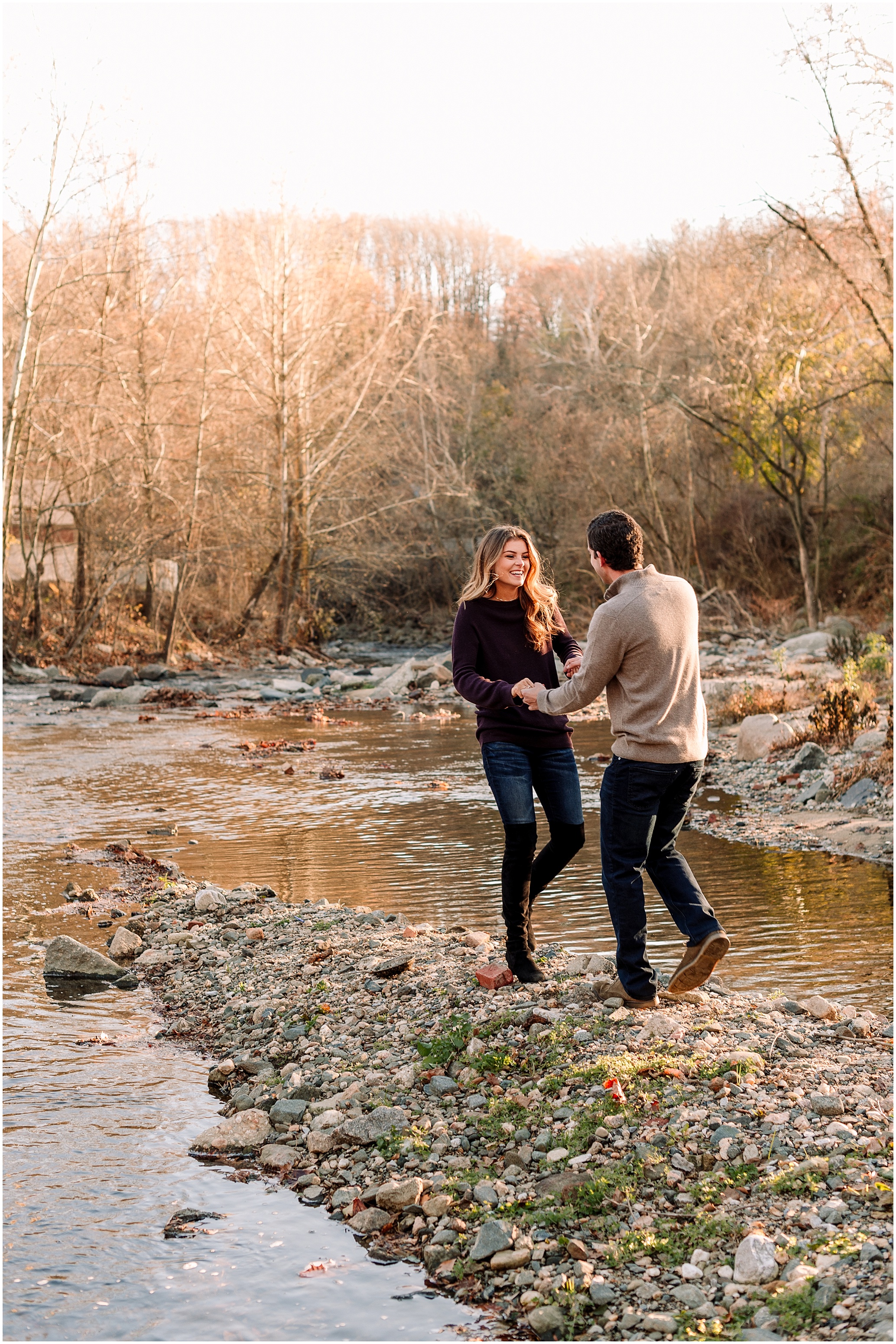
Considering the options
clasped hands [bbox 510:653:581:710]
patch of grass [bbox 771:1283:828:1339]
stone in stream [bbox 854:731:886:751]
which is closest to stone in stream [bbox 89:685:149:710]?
stone in stream [bbox 854:731:886:751]

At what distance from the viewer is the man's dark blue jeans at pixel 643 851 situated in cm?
536

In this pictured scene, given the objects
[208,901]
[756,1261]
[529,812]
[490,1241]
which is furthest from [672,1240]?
[208,901]

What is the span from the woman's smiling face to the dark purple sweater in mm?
166

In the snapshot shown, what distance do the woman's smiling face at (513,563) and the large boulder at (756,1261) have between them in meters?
2.95

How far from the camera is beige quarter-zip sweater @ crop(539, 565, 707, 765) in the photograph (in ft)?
17.1

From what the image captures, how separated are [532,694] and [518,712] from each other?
1.13 feet

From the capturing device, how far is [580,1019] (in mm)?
5555

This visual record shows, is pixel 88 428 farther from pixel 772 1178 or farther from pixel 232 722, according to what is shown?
pixel 772 1178

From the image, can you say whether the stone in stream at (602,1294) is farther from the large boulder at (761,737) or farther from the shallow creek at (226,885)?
the large boulder at (761,737)

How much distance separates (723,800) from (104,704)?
44.7 ft

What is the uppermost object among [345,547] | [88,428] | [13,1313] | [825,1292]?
[88,428]

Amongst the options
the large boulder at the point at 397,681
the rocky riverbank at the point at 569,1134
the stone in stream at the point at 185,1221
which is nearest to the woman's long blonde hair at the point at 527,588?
the rocky riverbank at the point at 569,1134

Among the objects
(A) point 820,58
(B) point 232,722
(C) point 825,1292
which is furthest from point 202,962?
(A) point 820,58

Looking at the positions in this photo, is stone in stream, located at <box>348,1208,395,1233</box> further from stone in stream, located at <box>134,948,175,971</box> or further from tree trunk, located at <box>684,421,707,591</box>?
tree trunk, located at <box>684,421,707,591</box>
